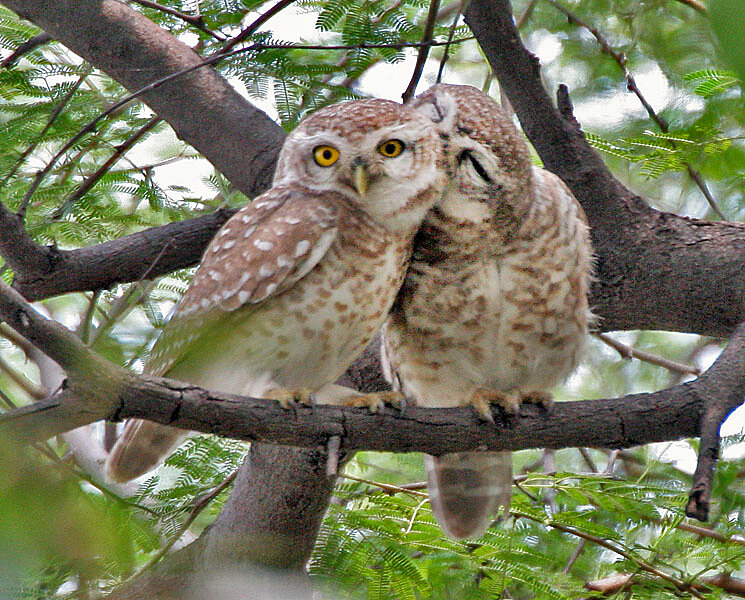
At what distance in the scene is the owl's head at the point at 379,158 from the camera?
8.13 feet

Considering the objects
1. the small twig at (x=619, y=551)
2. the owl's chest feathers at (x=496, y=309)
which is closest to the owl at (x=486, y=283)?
the owl's chest feathers at (x=496, y=309)

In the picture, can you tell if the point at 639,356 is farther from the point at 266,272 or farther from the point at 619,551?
the point at 266,272

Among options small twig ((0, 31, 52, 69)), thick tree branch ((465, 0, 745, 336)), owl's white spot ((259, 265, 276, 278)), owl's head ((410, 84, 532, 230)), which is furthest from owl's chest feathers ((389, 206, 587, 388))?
small twig ((0, 31, 52, 69))

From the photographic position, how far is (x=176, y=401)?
1.73 meters

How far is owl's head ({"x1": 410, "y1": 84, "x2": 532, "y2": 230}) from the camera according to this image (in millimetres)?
2543

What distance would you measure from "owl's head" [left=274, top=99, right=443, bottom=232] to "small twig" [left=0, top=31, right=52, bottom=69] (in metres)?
1.20

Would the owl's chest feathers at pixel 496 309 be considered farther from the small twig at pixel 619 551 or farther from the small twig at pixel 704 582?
the small twig at pixel 704 582

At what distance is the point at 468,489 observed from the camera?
292 cm

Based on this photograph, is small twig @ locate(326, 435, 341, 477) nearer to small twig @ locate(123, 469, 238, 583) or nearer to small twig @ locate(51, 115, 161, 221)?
small twig @ locate(123, 469, 238, 583)

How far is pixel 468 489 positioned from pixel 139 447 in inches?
43.9

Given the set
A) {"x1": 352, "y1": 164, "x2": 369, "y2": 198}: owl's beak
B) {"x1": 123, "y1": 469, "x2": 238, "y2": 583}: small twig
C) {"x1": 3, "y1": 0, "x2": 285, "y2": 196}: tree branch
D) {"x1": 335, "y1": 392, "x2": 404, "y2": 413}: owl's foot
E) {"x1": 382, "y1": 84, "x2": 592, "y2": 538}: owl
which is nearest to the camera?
{"x1": 335, "y1": 392, "x2": 404, "y2": 413}: owl's foot

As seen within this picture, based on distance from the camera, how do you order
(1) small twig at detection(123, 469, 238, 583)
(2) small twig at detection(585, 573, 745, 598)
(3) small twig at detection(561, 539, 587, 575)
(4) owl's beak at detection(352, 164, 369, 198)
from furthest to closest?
1. (3) small twig at detection(561, 539, 587, 575)
2. (2) small twig at detection(585, 573, 745, 598)
3. (4) owl's beak at detection(352, 164, 369, 198)
4. (1) small twig at detection(123, 469, 238, 583)

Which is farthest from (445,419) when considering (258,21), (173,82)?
(173,82)

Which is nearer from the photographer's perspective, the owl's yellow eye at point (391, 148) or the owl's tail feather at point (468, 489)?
the owl's yellow eye at point (391, 148)
